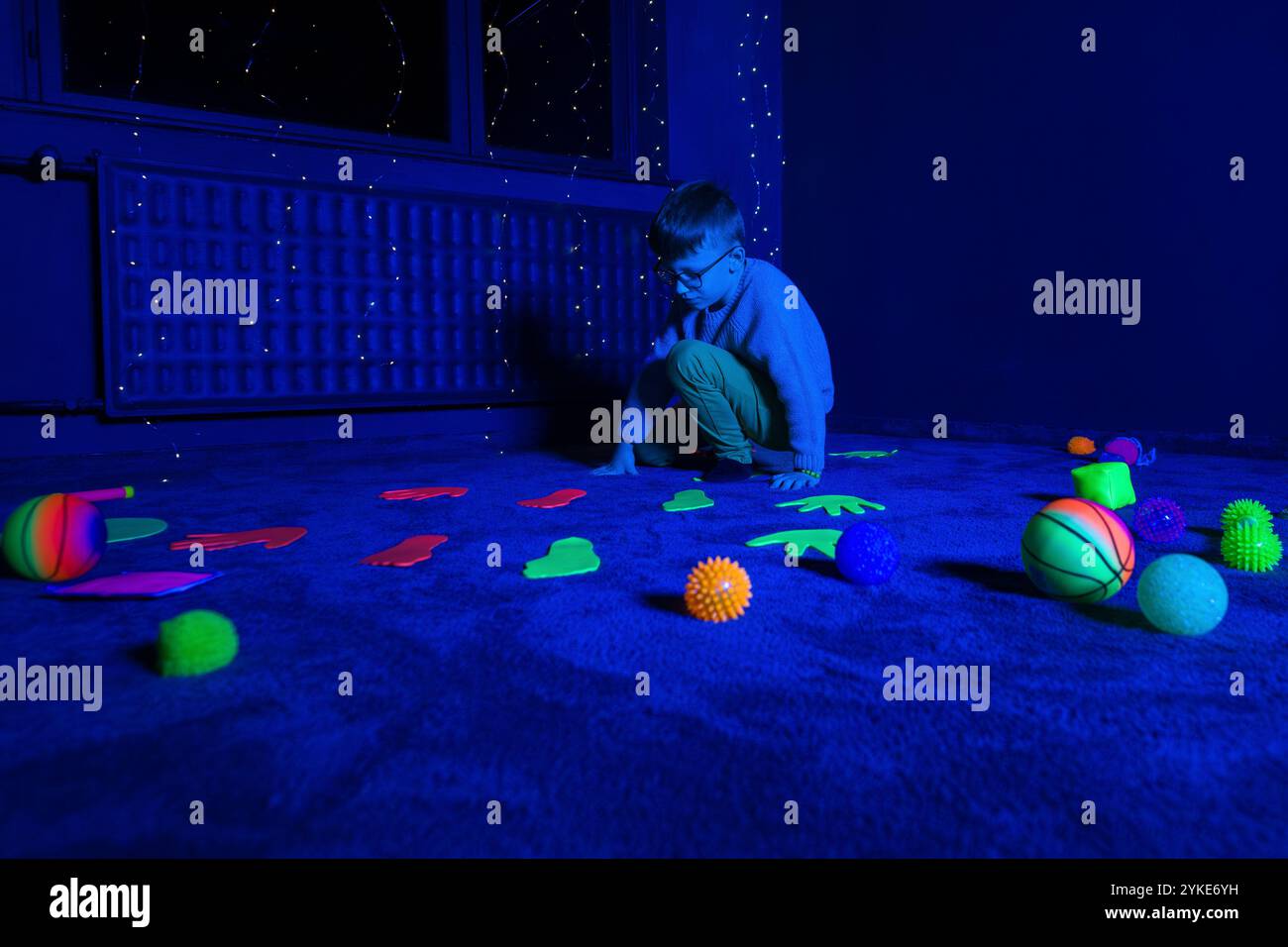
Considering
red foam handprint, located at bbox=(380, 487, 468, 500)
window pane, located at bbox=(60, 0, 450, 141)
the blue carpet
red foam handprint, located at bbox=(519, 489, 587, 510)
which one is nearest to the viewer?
the blue carpet

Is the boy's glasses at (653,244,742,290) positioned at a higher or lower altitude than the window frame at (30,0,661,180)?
lower

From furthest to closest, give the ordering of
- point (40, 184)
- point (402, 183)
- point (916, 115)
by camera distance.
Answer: point (916, 115), point (402, 183), point (40, 184)

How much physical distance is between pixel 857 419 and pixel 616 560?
2268mm

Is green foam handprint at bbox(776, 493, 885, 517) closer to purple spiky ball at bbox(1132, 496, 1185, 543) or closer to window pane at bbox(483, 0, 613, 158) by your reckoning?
purple spiky ball at bbox(1132, 496, 1185, 543)

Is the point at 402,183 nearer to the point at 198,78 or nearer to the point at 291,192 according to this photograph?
the point at 291,192

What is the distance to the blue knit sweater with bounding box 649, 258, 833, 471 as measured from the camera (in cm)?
209

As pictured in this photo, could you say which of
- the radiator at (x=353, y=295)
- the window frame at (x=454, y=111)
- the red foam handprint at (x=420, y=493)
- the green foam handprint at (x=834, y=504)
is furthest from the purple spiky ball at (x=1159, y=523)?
the window frame at (x=454, y=111)

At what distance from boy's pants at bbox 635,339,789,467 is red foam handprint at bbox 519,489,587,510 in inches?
16.4

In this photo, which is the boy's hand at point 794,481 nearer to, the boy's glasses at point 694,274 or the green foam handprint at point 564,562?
the boy's glasses at point 694,274

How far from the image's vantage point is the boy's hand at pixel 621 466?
7.38 feet

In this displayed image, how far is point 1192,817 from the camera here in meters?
0.60

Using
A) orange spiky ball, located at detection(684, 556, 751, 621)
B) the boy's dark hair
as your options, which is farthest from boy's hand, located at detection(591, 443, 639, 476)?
orange spiky ball, located at detection(684, 556, 751, 621)

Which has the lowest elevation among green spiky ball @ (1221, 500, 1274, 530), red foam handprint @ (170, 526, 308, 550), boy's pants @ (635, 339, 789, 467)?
red foam handprint @ (170, 526, 308, 550)
